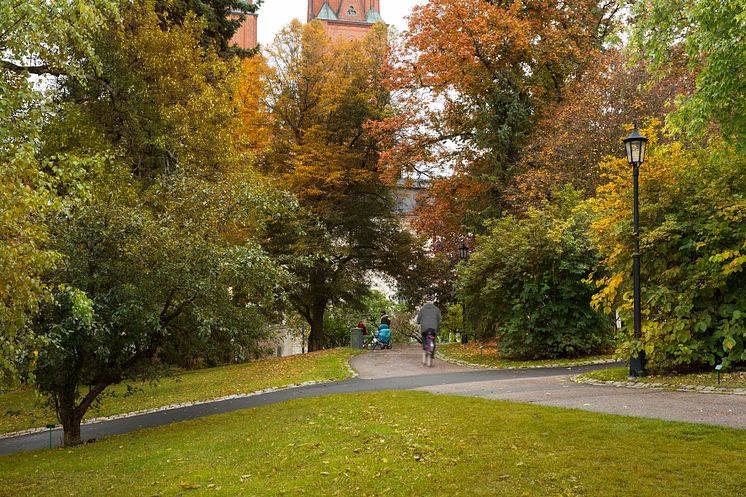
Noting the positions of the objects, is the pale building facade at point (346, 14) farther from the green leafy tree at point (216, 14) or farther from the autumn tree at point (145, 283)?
the autumn tree at point (145, 283)

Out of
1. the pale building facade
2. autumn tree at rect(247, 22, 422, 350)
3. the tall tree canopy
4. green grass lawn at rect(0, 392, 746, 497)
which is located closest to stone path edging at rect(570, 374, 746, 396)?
green grass lawn at rect(0, 392, 746, 497)

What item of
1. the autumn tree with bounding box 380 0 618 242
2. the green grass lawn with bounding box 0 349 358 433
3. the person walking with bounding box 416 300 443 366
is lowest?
the green grass lawn with bounding box 0 349 358 433

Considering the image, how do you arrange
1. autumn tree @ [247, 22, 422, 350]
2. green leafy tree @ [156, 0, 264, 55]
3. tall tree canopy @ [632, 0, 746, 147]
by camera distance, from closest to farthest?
tall tree canopy @ [632, 0, 746, 147] → green leafy tree @ [156, 0, 264, 55] → autumn tree @ [247, 22, 422, 350]

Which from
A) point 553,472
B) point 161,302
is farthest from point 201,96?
point 553,472

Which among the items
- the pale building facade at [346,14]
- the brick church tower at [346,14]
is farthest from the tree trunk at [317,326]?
the brick church tower at [346,14]

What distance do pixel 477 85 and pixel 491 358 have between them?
12110mm

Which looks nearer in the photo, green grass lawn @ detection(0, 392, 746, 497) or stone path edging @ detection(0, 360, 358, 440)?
green grass lawn @ detection(0, 392, 746, 497)

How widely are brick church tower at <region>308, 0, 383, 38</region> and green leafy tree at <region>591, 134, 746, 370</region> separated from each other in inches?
3135

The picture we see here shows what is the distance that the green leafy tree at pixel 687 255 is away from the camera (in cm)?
1202

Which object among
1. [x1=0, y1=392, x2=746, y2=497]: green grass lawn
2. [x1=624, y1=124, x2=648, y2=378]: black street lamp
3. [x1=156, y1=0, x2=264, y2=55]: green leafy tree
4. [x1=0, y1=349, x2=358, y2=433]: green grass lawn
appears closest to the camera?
[x1=0, y1=392, x2=746, y2=497]: green grass lawn

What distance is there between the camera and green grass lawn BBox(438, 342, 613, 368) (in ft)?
59.5

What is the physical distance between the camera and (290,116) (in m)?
32.3

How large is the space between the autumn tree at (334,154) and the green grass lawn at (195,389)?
329 inches

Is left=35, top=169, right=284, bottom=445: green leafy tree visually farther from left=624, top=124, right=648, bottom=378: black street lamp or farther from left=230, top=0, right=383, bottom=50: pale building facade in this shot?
left=230, top=0, right=383, bottom=50: pale building facade
